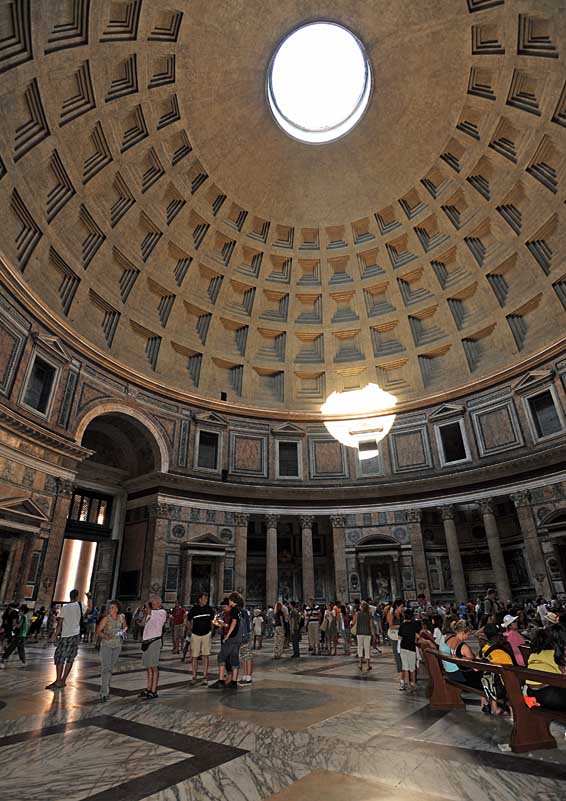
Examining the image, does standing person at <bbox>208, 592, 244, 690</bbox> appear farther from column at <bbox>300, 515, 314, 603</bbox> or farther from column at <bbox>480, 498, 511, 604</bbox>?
column at <bbox>480, 498, 511, 604</bbox>

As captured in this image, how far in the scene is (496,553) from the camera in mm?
23922

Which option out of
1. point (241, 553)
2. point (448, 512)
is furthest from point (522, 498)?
point (241, 553)

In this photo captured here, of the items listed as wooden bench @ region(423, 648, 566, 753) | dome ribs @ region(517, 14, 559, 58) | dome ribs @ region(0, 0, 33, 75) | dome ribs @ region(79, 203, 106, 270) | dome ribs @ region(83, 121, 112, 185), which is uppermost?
dome ribs @ region(517, 14, 559, 58)

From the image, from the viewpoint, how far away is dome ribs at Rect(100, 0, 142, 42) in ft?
62.7

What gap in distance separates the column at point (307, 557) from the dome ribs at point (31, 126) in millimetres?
24186

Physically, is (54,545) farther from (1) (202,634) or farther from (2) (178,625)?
(1) (202,634)

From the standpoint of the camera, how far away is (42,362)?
20.6 meters

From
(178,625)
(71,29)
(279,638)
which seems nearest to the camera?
(279,638)

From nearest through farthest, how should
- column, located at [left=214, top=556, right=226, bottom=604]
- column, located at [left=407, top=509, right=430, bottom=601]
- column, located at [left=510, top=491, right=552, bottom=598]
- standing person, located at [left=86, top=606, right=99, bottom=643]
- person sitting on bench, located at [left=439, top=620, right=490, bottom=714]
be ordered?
person sitting on bench, located at [left=439, top=620, right=490, bottom=714] → standing person, located at [left=86, top=606, right=99, bottom=643] → column, located at [left=510, top=491, right=552, bottom=598] → column, located at [left=214, top=556, right=226, bottom=604] → column, located at [left=407, top=509, right=430, bottom=601]

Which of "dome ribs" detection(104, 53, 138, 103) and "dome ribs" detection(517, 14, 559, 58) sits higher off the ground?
"dome ribs" detection(517, 14, 559, 58)

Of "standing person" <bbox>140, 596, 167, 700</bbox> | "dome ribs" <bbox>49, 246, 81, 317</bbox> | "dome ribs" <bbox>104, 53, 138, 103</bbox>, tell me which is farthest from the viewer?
"dome ribs" <bbox>49, 246, 81, 317</bbox>

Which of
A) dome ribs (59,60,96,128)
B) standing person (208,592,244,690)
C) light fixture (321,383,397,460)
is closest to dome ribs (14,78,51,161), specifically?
dome ribs (59,60,96,128)

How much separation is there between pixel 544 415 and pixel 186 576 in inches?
860

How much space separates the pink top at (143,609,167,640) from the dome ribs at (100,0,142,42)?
76.2ft
